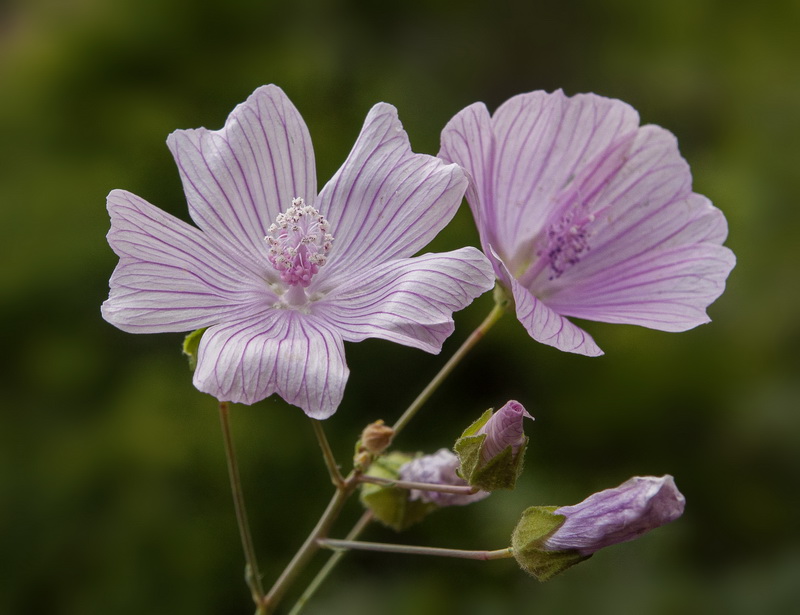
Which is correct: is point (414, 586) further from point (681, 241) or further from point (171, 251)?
point (171, 251)

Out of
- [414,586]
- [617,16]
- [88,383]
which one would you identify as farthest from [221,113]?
[617,16]

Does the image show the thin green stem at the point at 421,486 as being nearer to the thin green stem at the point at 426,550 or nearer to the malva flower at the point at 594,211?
the thin green stem at the point at 426,550

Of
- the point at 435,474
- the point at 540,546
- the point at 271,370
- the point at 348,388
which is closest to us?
the point at 271,370

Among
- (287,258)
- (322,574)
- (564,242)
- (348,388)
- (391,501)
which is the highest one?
(287,258)

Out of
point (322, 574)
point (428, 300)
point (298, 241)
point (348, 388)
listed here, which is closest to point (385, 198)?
point (298, 241)

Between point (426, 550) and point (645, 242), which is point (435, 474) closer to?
point (426, 550)

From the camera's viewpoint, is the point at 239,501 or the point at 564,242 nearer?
the point at 239,501

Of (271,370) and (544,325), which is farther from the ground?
(271,370)
